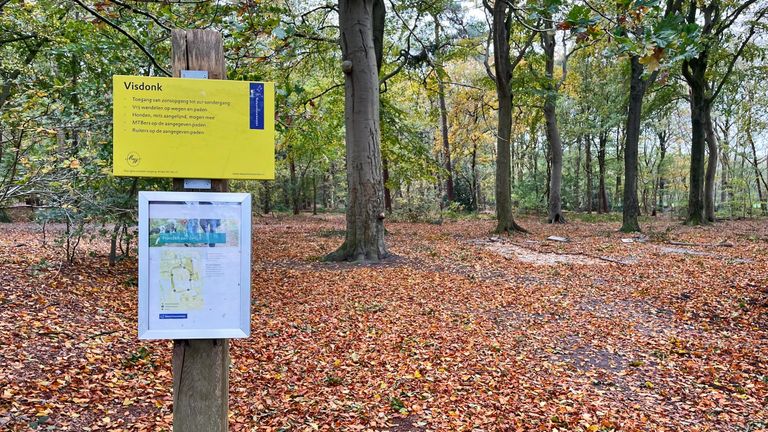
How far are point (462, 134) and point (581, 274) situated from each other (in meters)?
18.4

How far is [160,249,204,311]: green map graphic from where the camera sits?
1.92 m

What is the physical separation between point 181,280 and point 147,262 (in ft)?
0.50

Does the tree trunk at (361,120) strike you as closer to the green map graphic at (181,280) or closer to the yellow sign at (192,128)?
the yellow sign at (192,128)

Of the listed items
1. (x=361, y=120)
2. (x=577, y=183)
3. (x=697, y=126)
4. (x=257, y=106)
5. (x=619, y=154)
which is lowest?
(x=257, y=106)

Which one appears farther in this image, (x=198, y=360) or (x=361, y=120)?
(x=361, y=120)

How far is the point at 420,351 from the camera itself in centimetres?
459

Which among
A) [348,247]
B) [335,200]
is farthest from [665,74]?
[335,200]

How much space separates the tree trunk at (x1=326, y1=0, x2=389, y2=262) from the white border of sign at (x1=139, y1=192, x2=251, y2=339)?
22.5 ft

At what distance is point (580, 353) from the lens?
4668 mm

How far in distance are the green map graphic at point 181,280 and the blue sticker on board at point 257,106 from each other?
0.61 metres

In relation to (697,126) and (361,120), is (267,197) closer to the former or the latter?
(361,120)

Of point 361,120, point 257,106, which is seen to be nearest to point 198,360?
point 257,106

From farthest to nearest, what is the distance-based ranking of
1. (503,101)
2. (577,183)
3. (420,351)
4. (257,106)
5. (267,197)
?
(577,183), (267,197), (503,101), (420,351), (257,106)

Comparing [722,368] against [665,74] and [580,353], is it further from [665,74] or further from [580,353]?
[665,74]
